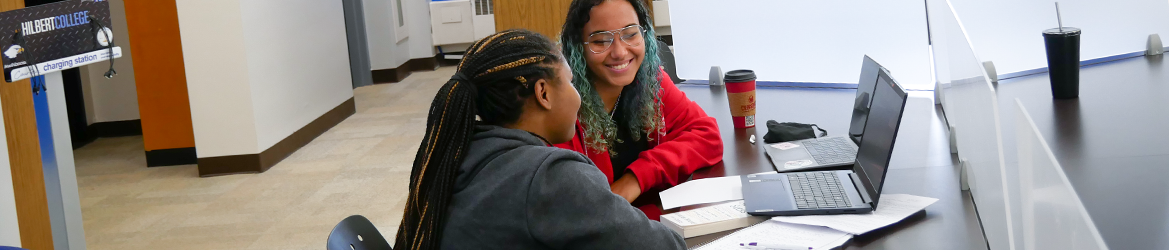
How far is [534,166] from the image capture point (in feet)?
3.87

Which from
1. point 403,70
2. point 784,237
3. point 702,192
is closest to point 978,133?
point 784,237

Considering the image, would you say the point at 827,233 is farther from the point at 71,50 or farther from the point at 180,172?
the point at 180,172

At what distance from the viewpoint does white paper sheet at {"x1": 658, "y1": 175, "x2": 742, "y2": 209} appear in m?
1.77


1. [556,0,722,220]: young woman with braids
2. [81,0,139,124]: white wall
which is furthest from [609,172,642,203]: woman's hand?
[81,0,139,124]: white wall

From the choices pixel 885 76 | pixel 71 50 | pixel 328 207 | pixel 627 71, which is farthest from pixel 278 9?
pixel 885 76

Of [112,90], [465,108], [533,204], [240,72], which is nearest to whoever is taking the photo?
[533,204]

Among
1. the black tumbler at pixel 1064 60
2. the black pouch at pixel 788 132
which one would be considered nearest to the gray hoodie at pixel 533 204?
the black pouch at pixel 788 132

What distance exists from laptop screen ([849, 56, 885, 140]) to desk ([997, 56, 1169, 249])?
11.8 inches

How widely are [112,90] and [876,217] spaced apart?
6269 millimetres

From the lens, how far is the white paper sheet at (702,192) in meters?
1.77

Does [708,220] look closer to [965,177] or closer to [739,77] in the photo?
[965,177]

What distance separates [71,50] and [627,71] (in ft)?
4.99

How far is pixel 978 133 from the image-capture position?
142cm

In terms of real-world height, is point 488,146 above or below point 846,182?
above
